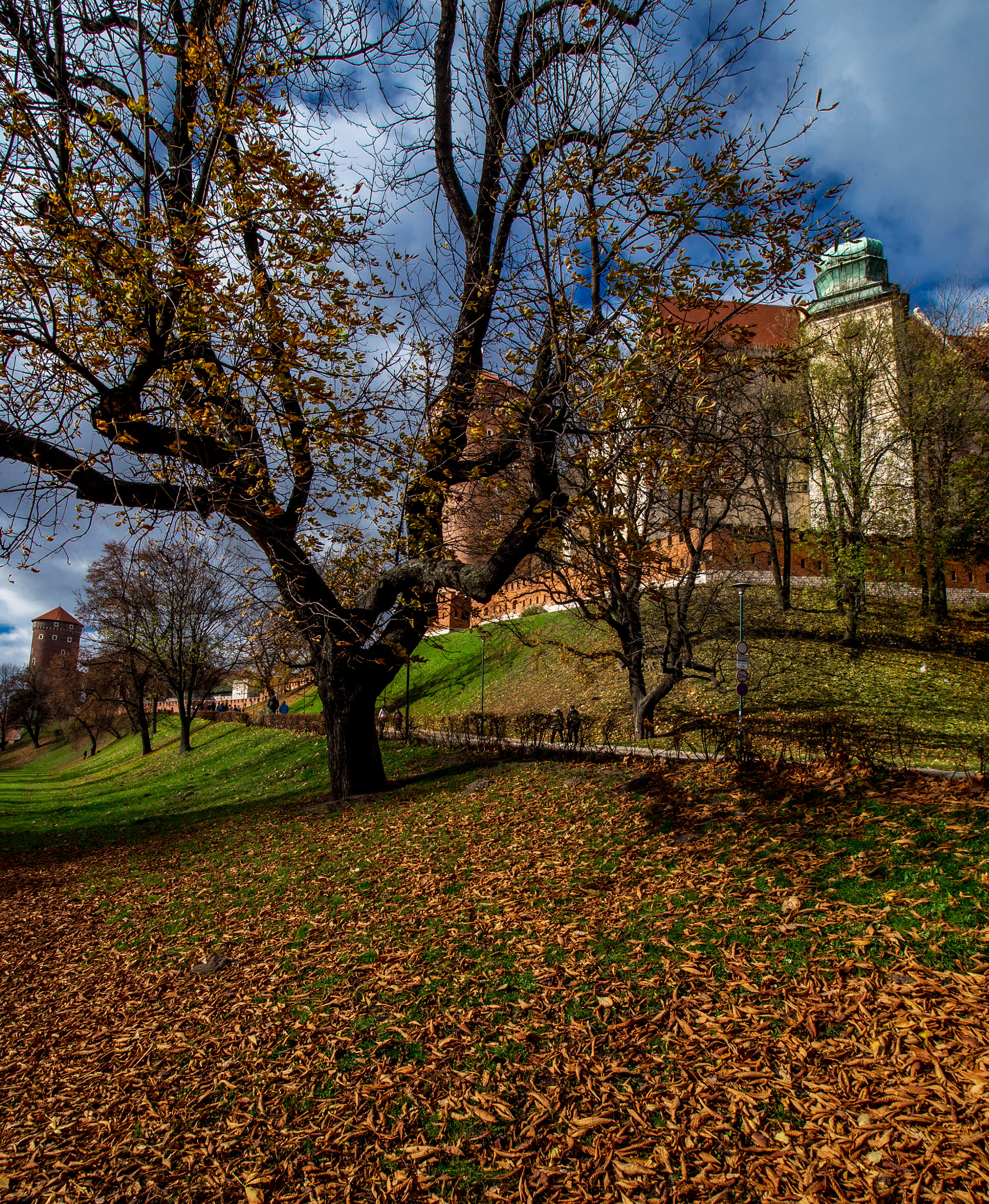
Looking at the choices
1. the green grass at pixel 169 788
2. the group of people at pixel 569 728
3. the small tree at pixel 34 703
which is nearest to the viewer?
the group of people at pixel 569 728

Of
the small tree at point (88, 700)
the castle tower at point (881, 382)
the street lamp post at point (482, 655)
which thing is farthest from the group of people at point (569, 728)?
the small tree at point (88, 700)

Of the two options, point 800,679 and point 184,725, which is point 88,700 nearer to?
point 184,725

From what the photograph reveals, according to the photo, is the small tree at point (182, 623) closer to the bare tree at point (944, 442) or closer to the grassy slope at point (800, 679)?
the grassy slope at point (800, 679)

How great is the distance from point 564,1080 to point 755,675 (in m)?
16.9

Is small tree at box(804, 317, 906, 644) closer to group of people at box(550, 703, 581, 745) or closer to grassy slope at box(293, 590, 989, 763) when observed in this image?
grassy slope at box(293, 590, 989, 763)

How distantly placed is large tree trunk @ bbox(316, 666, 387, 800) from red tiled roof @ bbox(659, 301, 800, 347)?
708cm

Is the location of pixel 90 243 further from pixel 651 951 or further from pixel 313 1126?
pixel 651 951

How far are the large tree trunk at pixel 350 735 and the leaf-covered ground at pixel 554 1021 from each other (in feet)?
11.4

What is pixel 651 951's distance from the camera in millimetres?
4734

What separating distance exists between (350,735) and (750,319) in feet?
111

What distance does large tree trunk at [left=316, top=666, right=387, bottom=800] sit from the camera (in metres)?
10.8

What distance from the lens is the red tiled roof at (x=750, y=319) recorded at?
18.1ft

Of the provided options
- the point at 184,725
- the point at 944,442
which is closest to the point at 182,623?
the point at 184,725

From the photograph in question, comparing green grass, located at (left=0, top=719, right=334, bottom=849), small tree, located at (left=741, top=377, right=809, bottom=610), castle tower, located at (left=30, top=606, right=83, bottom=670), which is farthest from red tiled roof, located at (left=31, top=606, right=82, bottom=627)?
small tree, located at (left=741, top=377, right=809, bottom=610)
